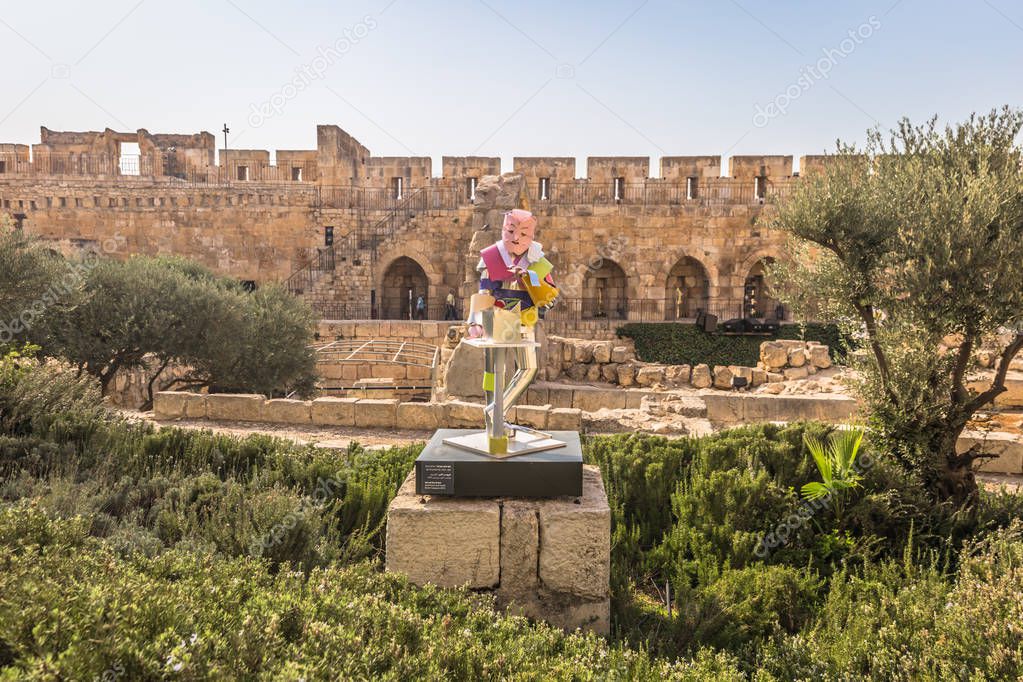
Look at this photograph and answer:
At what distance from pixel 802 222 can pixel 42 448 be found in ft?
25.9

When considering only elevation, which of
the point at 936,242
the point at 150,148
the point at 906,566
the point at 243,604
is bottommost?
the point at 906,566

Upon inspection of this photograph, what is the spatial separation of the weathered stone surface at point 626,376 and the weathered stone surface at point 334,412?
6992 mm

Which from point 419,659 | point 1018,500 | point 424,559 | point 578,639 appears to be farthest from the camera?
point 1018,500

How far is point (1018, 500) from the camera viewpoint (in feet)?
19.0

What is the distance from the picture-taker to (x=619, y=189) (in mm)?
23875

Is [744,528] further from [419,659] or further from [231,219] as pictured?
[231,219]

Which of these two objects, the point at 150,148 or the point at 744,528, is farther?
the point at 150,148

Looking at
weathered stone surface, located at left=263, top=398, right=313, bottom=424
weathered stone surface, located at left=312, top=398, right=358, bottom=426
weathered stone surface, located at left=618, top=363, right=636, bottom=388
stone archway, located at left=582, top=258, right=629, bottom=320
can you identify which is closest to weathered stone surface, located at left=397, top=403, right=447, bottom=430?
weathered stone surface, located at left=312, top=398, right=358, bottom=426

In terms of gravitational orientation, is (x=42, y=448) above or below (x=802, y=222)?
below

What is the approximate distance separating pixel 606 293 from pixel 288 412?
57.9 ft

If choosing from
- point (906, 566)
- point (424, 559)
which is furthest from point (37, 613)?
point (906, 566)

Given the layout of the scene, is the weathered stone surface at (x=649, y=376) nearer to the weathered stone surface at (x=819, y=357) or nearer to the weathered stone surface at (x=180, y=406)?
the weathered stone surface at (x=819, y=357)

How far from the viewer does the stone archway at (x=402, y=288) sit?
86.9 ft

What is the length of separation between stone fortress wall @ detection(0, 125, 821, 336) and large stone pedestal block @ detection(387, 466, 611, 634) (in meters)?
18.4
